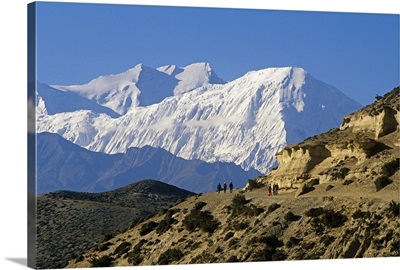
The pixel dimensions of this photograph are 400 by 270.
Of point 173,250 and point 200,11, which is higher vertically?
point 200,11

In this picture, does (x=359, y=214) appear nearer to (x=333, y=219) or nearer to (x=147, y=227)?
(x=333, y=219)

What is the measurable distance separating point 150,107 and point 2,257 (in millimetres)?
32996

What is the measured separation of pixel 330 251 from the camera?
135ft

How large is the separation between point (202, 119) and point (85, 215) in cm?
1061

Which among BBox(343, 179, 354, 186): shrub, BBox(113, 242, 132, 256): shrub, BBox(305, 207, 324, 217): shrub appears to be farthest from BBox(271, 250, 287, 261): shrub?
BBox(113, 242, 132, 256): shrub

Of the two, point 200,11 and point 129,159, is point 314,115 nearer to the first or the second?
point 129,159

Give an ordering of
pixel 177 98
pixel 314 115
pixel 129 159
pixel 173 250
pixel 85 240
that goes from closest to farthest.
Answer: pixel 173 250, pixel 85 240, pixel 177 98, pixel 314 115, pixel 129 159

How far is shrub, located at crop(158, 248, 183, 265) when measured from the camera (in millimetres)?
45184

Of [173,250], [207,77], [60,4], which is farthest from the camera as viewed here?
[207,77]

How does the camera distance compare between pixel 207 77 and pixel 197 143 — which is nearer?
pixel 207 77

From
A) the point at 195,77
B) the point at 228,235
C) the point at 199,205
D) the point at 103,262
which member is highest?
the point at 195,77

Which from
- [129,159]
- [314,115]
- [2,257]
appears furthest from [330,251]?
[129,159]

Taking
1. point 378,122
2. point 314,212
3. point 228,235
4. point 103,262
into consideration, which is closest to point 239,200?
point 228,235

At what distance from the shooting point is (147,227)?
56.8m
